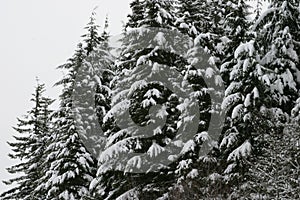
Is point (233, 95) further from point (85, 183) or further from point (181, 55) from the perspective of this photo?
point (85, 183)

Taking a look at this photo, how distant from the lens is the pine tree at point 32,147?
29.2 meters

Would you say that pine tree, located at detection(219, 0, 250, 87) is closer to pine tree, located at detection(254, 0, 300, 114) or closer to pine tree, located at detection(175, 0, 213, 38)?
pine tree, located at detection(254, 0, 300, 114)

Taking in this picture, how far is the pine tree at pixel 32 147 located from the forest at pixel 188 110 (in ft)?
28.4

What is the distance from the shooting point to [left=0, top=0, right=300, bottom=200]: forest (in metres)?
15.9

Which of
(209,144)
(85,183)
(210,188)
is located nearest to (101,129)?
(85,183)

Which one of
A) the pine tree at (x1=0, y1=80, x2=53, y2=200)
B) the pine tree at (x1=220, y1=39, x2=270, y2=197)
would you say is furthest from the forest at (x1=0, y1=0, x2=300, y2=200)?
the pine tree at (x1=0, y1=80, x2=53, y2=200)

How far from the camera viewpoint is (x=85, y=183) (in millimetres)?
21031

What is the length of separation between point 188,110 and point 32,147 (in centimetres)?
1748

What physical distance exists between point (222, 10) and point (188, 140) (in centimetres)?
964

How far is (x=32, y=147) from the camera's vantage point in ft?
103

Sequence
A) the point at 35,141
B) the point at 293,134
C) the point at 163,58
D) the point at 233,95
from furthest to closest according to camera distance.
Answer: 1. the point at 35,141
2. the point at 163,58
3. the point at 233,95
4. the point at 293,134

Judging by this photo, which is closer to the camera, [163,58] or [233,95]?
→ [233,95]

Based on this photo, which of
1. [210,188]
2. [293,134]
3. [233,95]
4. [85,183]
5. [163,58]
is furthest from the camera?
[85,183]

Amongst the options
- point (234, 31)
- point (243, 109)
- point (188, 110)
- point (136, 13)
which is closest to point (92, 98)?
point (136, 13)
